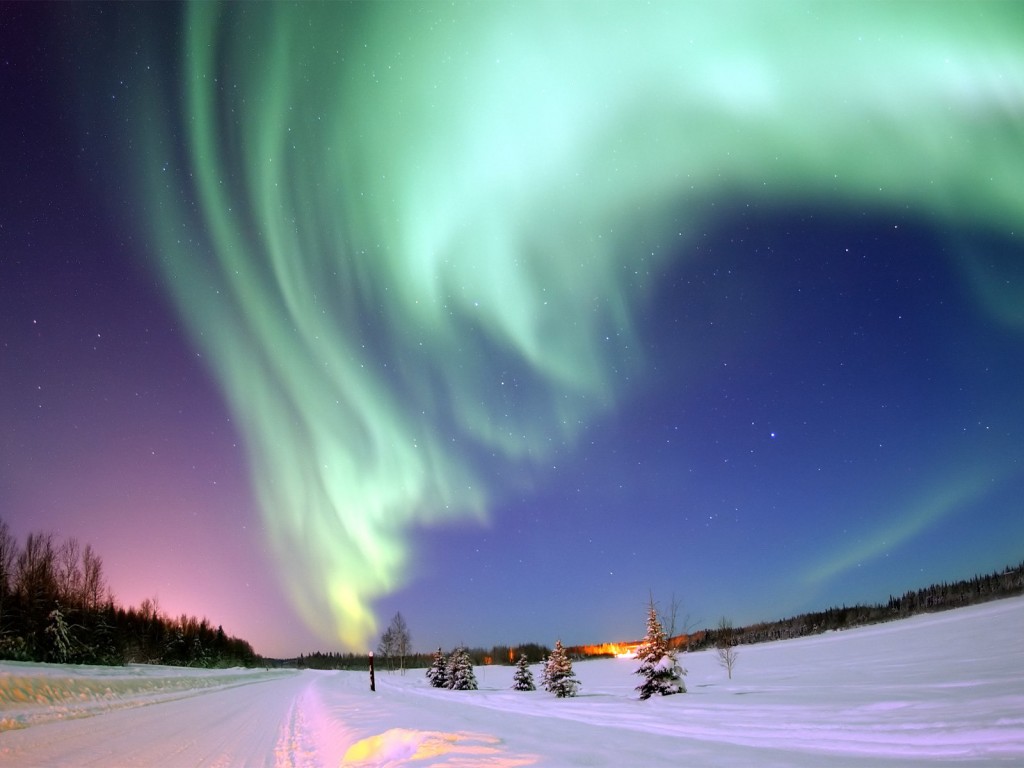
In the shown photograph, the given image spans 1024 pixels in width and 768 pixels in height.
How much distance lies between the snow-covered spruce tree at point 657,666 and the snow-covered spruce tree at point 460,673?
21024 millimetres

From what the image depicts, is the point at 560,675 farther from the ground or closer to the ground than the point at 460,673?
farther from the ground

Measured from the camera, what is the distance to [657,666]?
2666cm

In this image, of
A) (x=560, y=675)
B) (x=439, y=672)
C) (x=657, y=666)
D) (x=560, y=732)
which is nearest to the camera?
(x=560, y=732)

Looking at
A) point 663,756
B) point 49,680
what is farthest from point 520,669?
point 663,756

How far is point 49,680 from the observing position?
2381 cm

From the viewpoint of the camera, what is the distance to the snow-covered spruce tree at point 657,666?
2634cm

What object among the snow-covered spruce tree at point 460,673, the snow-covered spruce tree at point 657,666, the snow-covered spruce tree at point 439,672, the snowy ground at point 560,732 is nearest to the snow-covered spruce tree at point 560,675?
the snow-covered spruce tree at point 657,666

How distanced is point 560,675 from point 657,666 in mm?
7664

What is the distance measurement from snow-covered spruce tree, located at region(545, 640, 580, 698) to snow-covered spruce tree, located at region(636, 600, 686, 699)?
547 centimetres

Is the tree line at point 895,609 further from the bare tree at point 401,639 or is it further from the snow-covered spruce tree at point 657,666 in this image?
the snow-covered spruce tree at point 657,666

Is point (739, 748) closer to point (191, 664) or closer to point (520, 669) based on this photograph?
point (520, 669)

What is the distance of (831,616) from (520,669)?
137 meters

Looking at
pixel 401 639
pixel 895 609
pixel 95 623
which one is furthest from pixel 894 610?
pixel 95 623

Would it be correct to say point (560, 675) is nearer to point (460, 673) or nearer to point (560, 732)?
point (460, 673)
